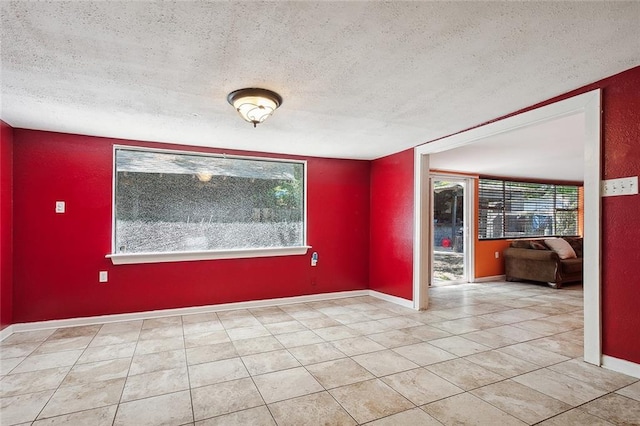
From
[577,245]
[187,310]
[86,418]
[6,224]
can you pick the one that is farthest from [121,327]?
[577,245]

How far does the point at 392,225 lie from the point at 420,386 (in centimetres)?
283

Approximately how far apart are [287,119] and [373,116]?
846mm

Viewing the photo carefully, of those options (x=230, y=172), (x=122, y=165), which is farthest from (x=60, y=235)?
(x=230, y=172)

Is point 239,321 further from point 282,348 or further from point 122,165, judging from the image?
point 122,165

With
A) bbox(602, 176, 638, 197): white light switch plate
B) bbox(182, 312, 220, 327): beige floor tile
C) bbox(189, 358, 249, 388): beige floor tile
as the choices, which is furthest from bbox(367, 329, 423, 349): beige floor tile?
bbox(602, 176, 638, 197): white light switch plate

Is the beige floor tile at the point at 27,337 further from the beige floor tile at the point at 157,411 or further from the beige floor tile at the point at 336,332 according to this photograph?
the beige floor tile at the point at 336,332

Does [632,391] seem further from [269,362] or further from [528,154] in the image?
[528,154]

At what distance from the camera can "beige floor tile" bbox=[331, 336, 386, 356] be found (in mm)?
2992

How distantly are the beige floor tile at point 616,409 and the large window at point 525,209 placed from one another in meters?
4.87

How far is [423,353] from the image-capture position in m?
2.94

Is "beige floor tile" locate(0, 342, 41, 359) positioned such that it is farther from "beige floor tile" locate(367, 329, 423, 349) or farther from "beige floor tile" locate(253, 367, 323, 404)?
"beige floor tile" locate(367, 329, 423, 349)

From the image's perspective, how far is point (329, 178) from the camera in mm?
5219

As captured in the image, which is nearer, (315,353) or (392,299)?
(315,353)

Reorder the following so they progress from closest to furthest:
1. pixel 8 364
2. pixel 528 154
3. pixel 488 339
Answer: pixel 8 364 < pixel 488 339 < pixel 528 154
